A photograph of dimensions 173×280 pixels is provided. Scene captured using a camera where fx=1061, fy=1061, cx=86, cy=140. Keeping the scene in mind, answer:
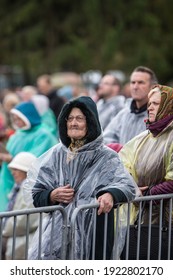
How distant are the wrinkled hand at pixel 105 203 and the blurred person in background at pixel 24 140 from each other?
4.08m

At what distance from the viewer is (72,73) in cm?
3756

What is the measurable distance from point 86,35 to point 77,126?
89.8 feet

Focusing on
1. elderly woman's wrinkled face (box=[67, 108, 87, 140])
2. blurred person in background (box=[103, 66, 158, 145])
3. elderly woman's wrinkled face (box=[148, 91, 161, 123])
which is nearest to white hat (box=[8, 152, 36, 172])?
blurred person in background (box=[103, 66, 158, 145])

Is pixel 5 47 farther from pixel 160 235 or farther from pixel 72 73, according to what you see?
pixel 160 235

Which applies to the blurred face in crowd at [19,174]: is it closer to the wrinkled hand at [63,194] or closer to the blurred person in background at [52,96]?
the wrinkled hand at [63,194]

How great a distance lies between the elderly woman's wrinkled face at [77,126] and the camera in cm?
756

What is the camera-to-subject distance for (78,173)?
7.52 m

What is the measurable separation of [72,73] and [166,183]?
2982cm

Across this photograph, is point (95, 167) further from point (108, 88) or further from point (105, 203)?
point (108, 88)

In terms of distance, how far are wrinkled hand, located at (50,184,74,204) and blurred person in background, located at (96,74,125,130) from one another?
495cm

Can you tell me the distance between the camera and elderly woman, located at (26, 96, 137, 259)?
741cm

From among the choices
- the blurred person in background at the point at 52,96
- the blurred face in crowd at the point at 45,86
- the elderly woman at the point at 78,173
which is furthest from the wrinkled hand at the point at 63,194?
the blurred face in crowd at the point at 45,86

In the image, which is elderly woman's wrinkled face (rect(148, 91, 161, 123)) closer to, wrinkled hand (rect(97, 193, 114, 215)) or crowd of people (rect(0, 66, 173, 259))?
crowd of people (rect(0, 66, 173, 259))
